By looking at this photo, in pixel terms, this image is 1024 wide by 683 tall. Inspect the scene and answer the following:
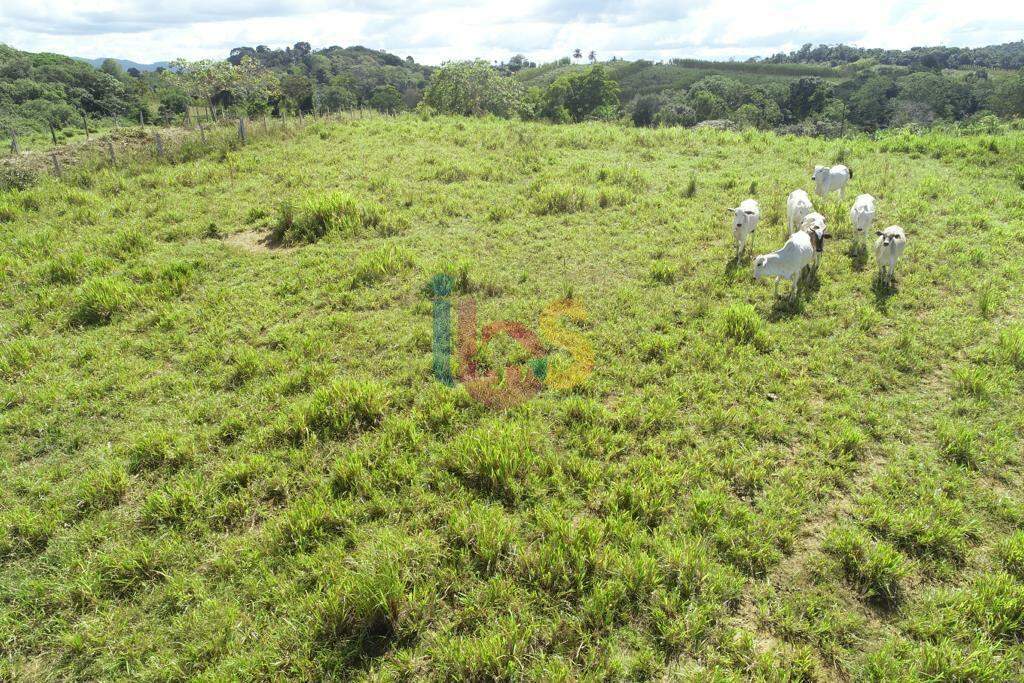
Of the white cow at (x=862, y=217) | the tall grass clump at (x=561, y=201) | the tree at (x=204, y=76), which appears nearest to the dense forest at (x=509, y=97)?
the tree at (x=204, y=76)

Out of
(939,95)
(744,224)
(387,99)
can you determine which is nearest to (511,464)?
(744,224)

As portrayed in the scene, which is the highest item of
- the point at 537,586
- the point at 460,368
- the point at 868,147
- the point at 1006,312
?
the point at 868,147

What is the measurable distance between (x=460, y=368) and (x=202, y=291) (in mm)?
4951

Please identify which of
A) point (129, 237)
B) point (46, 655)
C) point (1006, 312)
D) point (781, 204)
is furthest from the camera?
point (781, 204)

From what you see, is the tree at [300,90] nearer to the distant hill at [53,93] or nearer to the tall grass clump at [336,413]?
the distant hill at [53,93]

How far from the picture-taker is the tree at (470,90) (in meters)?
42.8

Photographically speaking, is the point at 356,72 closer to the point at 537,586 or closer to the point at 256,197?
the point at 256,197

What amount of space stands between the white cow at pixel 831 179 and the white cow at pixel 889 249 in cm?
367

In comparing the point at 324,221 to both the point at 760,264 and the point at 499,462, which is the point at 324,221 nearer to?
the point at 499,462

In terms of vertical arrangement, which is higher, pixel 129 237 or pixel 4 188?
pixel 4 188

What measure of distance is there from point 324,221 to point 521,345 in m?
5.88

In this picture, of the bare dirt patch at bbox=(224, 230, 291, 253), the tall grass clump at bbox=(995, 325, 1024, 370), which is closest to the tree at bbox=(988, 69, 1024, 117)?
the tall grass clump at bbox=(995, 325, 1024, 370)

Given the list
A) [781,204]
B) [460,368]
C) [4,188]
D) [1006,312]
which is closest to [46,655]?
[460,368]

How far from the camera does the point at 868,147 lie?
48.8 ft
